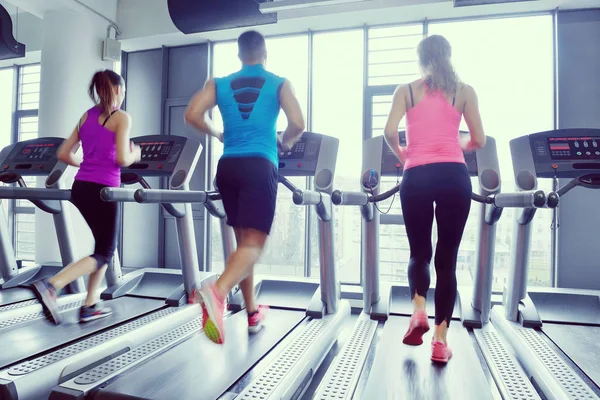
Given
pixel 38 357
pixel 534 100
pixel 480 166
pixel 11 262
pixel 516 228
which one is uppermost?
pixel 534 100

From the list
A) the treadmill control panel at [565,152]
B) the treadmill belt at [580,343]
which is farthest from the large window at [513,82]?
the treadmill control panel at [565,152]

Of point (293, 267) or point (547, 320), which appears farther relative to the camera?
point (293, 267)

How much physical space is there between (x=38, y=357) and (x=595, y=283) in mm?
4366

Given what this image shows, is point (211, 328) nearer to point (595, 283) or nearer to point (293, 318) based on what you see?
point (293, 318)

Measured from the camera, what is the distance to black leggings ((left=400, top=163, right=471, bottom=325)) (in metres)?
1.85

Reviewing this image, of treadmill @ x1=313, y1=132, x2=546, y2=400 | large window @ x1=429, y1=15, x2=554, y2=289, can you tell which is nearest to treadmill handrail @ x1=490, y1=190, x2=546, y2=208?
treadmill @ x1=313, y1=132, x2=546, y2=400

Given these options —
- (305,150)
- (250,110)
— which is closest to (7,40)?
(305,150)

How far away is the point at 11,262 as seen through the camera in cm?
361

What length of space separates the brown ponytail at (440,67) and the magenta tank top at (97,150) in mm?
1754

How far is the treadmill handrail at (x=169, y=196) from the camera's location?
188 centimetres

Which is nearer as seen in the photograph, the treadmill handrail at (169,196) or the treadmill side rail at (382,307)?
the treadmill handrail at (169,196)

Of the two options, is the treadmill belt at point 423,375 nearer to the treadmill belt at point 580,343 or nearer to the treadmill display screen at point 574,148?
the treadmill belt at point 580,343

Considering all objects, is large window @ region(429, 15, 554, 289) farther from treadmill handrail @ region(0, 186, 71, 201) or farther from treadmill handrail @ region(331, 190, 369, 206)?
treadmill handrail @ region(0, 186, 71, 201)

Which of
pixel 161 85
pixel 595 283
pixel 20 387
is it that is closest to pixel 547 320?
pixel 595 283
